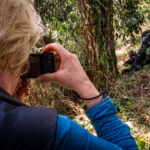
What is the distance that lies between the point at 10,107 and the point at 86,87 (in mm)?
463

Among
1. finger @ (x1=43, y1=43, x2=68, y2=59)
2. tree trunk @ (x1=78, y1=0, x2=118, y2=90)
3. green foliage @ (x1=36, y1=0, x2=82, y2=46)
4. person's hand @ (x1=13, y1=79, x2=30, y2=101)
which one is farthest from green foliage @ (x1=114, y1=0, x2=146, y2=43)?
person's hand @ (x1=13, y1=79, x2=30, y2=101)

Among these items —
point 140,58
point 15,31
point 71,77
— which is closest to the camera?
point 15,31

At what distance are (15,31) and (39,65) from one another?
0.30 meters

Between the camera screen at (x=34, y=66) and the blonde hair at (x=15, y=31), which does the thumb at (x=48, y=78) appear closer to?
the camera screen at (x=34, y=66)

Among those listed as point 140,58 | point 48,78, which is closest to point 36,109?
point 48,78

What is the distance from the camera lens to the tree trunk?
327 centimetres

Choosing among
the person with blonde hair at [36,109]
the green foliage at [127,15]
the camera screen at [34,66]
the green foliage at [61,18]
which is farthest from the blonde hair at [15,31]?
the green foliage at [127,15]

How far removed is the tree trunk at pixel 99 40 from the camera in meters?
3.27

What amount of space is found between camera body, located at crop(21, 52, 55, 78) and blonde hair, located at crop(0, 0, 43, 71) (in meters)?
0.18

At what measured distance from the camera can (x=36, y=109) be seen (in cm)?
67

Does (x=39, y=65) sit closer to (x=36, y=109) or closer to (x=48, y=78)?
(x=48, y=78)

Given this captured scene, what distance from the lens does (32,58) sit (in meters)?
1.05

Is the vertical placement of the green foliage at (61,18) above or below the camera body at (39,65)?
above

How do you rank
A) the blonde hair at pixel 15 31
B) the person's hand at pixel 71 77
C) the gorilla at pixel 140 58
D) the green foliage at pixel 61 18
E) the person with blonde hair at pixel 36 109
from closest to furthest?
the person with blonde hair at pixel 36 109
the blonde hair at pixel 15 31
the person's hand at pixel 71 77
the green foliage at pixel 61 18
the gorilla at pixel 140 58
